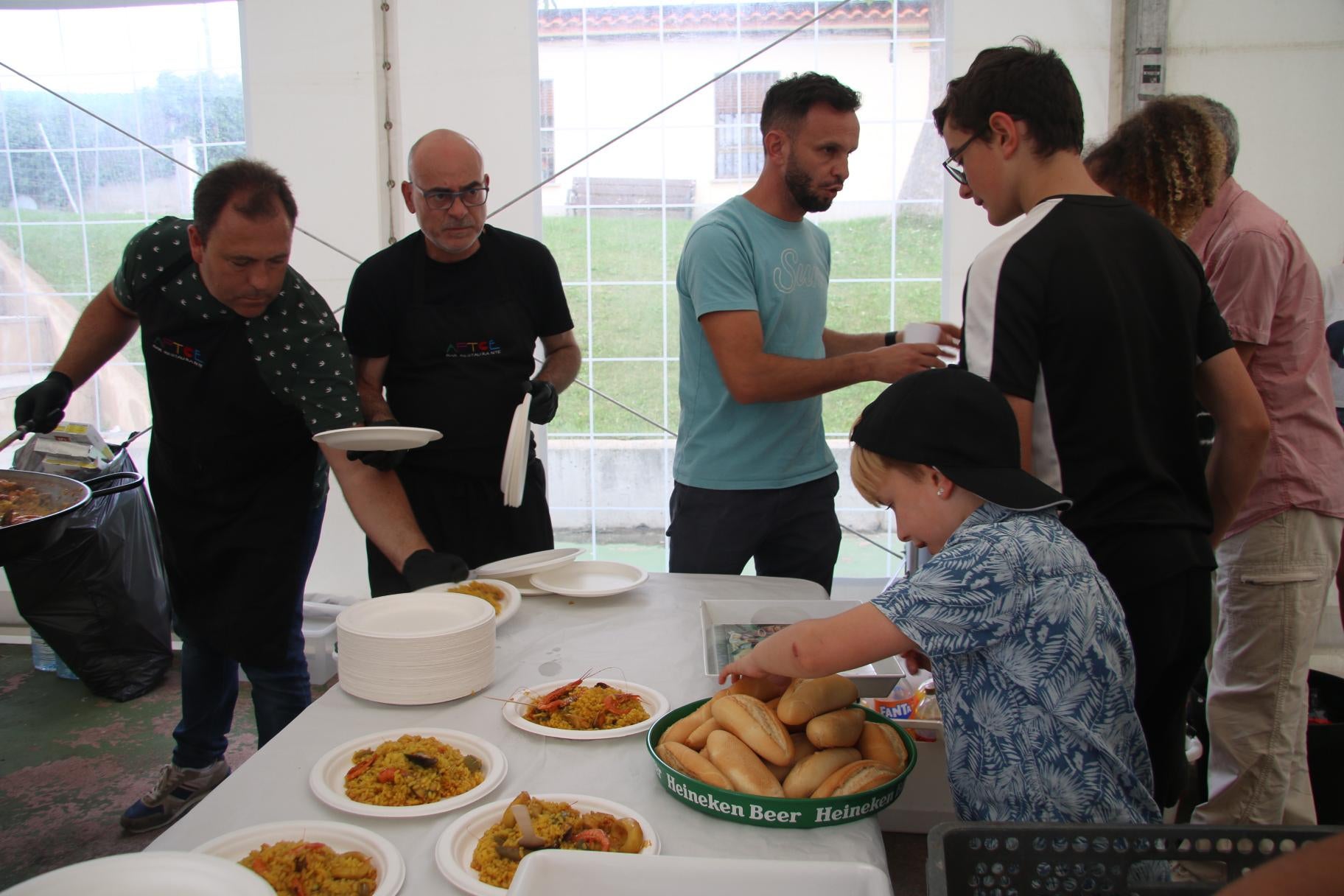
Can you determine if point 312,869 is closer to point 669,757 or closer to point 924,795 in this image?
point 669,757

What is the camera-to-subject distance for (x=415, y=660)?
147 cm

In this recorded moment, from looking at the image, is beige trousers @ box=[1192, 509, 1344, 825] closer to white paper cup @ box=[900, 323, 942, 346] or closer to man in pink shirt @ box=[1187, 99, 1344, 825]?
man in pink shirt @ box=[1187, 99, 1344, 825]

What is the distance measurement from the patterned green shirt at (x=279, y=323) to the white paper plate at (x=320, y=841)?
125cm

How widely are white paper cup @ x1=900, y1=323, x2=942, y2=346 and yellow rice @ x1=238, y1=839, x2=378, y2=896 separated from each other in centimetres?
176

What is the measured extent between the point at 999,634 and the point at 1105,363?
545 millimetres

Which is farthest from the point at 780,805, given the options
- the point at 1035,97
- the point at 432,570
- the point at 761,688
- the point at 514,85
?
the point at 514,85

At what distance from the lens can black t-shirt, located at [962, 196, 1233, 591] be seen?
4.91 ft

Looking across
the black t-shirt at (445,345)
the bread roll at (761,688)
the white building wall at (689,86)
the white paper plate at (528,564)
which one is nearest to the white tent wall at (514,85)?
the white building wall at (689,86)

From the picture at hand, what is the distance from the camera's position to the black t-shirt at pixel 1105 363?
4.91ft

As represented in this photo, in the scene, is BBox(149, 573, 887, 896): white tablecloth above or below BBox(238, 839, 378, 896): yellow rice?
below

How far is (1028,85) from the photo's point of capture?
1.60m

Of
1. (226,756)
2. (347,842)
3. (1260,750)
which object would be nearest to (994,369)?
(347,842)

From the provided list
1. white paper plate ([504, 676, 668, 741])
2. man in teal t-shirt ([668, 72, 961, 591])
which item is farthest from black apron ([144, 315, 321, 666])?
white paper plate ([504, 676, 668, 741])

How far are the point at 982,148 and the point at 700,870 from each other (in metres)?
1.36
